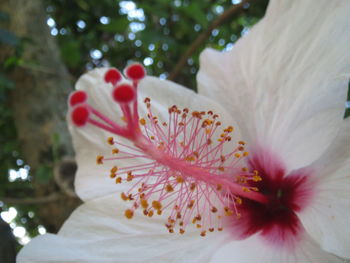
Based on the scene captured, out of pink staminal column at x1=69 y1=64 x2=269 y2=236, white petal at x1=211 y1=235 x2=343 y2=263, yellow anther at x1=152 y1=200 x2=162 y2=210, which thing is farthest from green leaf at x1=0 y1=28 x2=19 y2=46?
white petal at x1=211 y1=235 x2=343 y2=263

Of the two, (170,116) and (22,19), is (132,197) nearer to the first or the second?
(170,116)

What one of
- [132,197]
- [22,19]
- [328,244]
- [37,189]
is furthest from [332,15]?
[22,19]

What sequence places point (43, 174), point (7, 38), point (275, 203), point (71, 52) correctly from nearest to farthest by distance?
point (275, 203) < point (43, 174) < point (7, 38) < point (71, 52)

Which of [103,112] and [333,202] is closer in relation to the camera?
[333,202]

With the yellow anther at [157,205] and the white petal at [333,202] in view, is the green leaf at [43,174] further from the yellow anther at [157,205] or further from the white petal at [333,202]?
the white petal at [333,202]

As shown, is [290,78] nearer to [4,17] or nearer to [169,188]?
[169,188]

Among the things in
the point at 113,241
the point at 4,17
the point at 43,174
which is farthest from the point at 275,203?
the point at 4,17

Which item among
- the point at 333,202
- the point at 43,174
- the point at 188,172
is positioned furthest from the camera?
the point at 43,174

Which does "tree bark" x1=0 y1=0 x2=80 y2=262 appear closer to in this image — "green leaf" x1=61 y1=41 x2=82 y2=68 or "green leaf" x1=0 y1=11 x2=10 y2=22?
"green leaf" x1=0 y1=11 x2=10 y2=22
